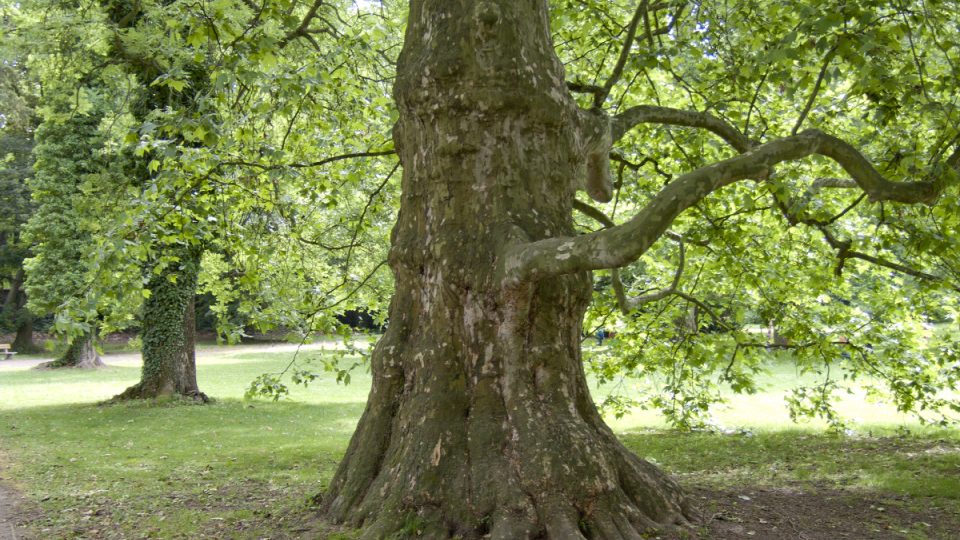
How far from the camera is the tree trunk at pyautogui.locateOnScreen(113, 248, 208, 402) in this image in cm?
1873

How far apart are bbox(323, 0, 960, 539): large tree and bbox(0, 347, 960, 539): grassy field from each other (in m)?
0.90

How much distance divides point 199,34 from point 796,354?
7788 millimetres

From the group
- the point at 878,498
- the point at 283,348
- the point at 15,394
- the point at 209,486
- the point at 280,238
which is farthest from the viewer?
the point at 283,348

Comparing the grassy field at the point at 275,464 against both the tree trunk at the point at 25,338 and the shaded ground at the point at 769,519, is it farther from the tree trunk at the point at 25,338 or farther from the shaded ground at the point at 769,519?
the tree trunk at the point at 25,338

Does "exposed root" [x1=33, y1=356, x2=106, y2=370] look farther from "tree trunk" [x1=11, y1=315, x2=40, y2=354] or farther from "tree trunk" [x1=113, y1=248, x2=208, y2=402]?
"tree trunk" [x1=113, y1=248, x2=208, y2=402]

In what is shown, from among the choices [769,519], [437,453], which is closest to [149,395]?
[437,453]

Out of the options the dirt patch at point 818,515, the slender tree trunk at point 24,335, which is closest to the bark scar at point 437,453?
the dirt patch at point 818,515

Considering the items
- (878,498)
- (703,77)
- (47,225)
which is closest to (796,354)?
(878,498)

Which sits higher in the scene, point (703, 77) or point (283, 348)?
point (703, 77)

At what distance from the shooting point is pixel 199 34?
6359 millimetres

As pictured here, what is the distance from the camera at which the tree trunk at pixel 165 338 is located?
61.5ft

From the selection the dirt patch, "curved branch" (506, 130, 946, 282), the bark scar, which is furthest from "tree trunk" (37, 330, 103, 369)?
"curved branch" (506, 130, 946, 282)

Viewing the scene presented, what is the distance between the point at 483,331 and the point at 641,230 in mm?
1363

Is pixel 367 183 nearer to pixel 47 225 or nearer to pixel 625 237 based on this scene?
pixel 625 237
